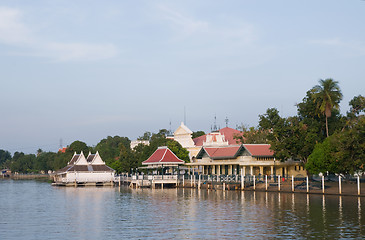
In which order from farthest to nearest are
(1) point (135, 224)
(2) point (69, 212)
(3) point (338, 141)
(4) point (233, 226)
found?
(3) point (338, 141), (2) point (69, 212), (1) point (135, 224), (4) point (233, 226)

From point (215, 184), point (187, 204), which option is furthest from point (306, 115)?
point (187, 204)

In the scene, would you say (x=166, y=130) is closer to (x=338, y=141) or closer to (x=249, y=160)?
(x=249, y=160)

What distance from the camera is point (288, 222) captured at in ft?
123

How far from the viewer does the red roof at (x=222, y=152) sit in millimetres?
82875

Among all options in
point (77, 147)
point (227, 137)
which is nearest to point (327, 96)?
point (227, 137)

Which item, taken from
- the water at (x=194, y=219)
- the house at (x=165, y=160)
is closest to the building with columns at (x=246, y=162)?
the house at (x=165, y=160)

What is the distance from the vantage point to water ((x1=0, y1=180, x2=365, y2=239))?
32.9m

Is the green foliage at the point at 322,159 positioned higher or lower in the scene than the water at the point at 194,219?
higher

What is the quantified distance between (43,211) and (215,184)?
3341cm

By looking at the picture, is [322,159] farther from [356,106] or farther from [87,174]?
[87,174]

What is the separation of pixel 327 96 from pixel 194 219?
38.5 metres

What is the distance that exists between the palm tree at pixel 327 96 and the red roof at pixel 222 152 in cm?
1596

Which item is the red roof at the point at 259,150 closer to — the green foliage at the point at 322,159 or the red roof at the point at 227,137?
the green foliage at the point at 322,159

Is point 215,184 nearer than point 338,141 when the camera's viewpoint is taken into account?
No
